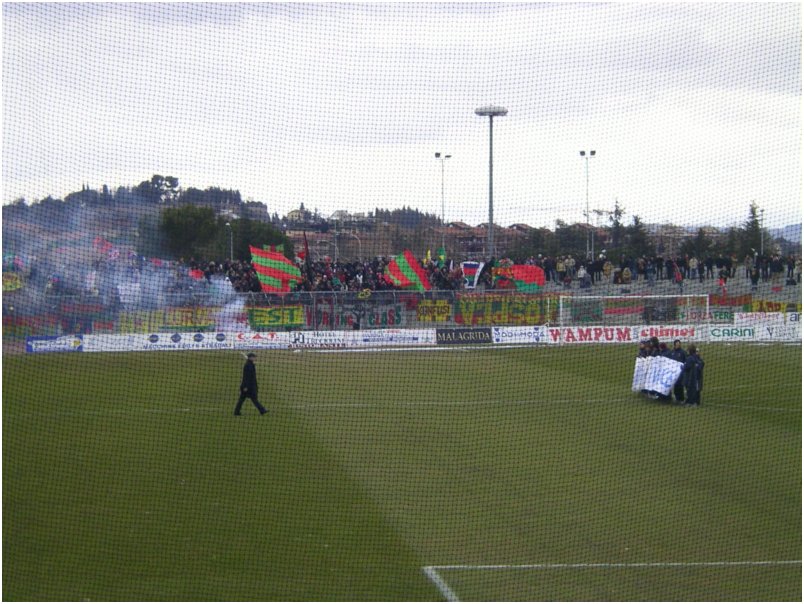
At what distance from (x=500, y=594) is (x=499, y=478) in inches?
156

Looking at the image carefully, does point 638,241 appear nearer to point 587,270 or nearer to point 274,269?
point 587,270

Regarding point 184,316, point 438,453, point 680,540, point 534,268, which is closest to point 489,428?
point 438,453

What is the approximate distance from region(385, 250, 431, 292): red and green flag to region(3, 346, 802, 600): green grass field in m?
5.86

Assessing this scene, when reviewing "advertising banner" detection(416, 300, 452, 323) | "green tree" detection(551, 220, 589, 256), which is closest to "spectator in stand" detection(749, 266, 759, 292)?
"green tree" detection(551, 220, 589, 256)

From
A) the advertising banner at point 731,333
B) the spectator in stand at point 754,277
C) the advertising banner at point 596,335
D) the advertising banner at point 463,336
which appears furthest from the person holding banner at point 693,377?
the advertising banner at point 731,333

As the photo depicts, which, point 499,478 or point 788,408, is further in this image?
point 788,408

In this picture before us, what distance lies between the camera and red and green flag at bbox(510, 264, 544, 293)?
23.4 meters

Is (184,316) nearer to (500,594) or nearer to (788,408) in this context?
(788,408)

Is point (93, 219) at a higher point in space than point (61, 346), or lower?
higher

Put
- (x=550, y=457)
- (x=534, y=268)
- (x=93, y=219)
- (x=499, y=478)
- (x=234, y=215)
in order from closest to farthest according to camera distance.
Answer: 1. (x=499, y=478)
2. (x=550, y=457)
3. (x=234, y=215)
4. (x=93, y=219)
5. (x=534, y=268)

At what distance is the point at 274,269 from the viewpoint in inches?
910

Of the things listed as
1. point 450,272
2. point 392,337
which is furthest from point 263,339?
point 450,272

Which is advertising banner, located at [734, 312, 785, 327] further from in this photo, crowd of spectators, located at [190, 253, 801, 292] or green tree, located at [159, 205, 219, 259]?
green tree, located at [159, 205, 219, 259]

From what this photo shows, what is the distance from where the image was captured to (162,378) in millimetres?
21484
